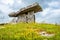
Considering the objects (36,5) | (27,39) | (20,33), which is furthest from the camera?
(36,5)

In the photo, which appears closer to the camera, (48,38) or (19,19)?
(48,38)

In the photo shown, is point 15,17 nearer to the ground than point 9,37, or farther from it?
farther from it

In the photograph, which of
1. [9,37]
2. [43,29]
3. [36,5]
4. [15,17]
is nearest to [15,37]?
[9,37]

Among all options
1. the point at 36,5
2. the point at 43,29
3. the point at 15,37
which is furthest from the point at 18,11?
the point at 15,37

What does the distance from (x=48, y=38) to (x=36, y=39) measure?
2.56 ft

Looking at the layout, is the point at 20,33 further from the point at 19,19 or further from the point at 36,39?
the point at 19,19

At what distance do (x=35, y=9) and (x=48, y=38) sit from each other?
1158 cm

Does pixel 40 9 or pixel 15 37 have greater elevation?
pixel 40 9

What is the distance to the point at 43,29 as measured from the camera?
54.6 feet

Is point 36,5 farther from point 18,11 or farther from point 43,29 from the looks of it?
point 43,29

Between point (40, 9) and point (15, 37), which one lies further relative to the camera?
point (40, 9)

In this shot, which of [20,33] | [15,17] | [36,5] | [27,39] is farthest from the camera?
[15,17]

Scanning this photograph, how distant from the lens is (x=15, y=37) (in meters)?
13.7

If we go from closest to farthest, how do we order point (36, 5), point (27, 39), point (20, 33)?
point (27, 39), point (20, 33), point (36, 5)
